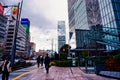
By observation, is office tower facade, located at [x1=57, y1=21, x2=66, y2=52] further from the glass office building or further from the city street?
the city street

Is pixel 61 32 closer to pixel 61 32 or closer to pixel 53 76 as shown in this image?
pixel 61 32

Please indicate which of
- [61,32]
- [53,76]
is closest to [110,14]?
[53,76]

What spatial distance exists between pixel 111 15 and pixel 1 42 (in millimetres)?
57636

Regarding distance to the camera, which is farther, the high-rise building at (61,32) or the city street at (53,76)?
the high-rise building at (61,32)

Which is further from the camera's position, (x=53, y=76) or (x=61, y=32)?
(x=61, y=32)

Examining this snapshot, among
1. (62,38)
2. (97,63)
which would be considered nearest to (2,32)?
(62,38)

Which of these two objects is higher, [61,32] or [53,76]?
[61,32]

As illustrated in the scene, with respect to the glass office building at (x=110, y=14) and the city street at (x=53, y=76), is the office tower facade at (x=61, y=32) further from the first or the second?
the city street at (x=53, y=76)

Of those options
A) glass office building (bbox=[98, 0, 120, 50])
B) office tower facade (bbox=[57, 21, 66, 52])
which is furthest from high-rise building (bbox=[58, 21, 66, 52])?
glass office building (bbox=[98, 0, 120, 50])

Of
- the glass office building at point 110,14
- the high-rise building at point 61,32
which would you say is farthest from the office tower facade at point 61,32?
the glass office building at point 110,14

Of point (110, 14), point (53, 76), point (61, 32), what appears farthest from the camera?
point (61, 32)

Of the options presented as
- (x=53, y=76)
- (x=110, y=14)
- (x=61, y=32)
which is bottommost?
(x=53, y=76)

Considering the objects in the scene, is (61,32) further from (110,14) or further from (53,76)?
(53,76)

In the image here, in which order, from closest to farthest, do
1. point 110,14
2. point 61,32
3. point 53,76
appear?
1. point 53,76
2. point 110,14
3. point 61,32
